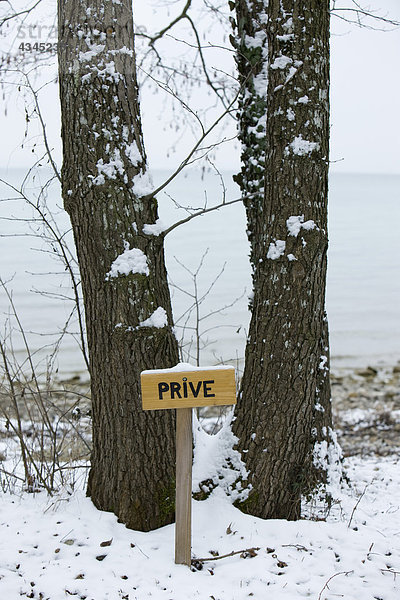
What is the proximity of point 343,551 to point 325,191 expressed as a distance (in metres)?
2.10

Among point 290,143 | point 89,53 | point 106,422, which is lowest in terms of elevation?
point 106,422

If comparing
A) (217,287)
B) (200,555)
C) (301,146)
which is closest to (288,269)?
(301,146)

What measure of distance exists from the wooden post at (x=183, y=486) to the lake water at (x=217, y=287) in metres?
1.41

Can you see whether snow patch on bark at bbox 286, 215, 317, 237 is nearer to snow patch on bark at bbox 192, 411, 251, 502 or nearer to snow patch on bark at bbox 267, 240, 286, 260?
snow patch on bark at bbox 267, 240, 286, 260

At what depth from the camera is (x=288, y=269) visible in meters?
3.23

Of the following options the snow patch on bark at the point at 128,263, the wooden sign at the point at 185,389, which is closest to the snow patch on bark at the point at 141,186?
the snow patch on bark at the point at 128,263

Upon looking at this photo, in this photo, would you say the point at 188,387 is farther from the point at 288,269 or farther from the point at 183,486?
the point at 288,269

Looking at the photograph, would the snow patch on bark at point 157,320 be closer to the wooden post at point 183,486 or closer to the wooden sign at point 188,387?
the wooden sign at point 188,387

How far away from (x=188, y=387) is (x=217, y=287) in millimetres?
14964

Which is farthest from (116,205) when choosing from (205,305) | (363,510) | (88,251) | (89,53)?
(205,305)

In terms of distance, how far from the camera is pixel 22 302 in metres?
15.1

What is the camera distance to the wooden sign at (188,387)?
2.73 m

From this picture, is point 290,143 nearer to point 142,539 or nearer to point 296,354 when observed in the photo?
point 296,354

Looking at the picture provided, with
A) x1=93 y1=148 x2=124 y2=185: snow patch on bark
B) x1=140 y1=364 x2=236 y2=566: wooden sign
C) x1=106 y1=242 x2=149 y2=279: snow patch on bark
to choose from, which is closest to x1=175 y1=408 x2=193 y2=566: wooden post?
x1=140 y1=364 x2=236 y2=566: wooden sign
